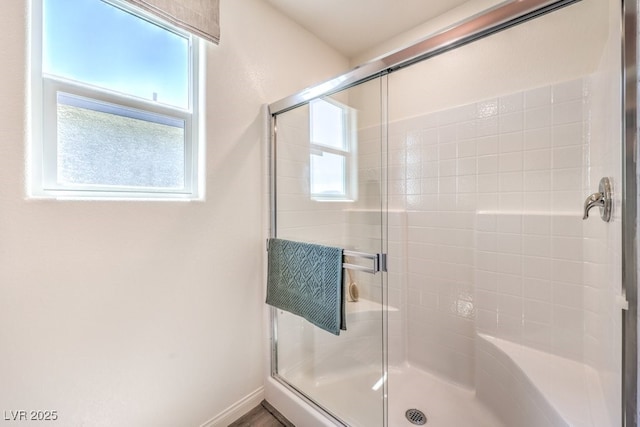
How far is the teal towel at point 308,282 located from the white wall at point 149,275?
0.14m

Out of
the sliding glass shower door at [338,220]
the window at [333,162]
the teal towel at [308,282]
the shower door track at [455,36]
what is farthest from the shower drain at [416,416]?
the shower door track at [455,36]

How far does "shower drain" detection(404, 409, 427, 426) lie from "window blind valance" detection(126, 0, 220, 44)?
7.57 feet

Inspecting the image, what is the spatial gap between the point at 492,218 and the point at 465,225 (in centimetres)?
16

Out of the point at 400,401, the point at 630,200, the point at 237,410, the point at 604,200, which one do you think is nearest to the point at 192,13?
the point at 630,200

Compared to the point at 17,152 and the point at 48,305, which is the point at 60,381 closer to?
the point at 48,305

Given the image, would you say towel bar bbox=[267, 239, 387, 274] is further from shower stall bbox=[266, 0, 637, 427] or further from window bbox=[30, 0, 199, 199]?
window bbox=[30, 0, 199, 199]

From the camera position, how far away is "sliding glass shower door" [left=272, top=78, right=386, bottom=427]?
1466 mm

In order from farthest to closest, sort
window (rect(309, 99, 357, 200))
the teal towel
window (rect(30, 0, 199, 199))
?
window (rect(309, 99, 357, 200)) < the teal towel < window (rect(30, 0, 199, 199))

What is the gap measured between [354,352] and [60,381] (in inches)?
52.3

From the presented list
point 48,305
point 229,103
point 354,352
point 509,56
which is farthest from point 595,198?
point 48,305

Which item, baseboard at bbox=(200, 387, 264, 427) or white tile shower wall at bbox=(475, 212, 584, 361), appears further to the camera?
baseboard at bbox=(200, 387, 264, 427)

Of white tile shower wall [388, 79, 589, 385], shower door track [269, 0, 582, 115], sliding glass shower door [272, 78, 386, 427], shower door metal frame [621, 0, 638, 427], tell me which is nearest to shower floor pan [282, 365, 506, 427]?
sliding glass shower door [272, 78, 386, 427]

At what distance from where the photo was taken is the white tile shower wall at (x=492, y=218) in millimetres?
1355

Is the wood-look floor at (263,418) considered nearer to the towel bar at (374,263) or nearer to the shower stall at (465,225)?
the shower stall at (465,225)
